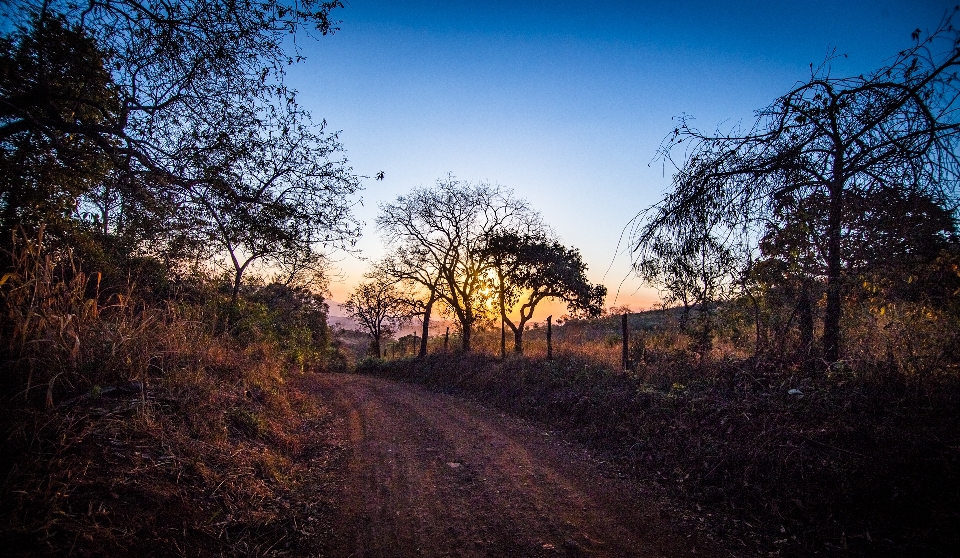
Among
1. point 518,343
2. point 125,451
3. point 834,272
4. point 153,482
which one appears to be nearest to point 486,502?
point 153,482

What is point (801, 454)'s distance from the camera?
4.79 m

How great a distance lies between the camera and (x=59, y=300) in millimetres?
4344

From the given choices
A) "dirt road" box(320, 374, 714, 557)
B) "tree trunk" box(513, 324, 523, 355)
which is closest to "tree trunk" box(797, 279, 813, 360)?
"dirt road" box(320, 374, 714, 557)

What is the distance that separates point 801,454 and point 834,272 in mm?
2550

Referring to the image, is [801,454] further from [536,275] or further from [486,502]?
[536,275]

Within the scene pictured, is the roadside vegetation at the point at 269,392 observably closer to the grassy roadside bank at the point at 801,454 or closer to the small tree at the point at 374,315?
the grassy roadside bank at the point at 801,454

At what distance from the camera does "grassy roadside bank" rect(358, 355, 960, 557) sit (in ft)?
12.6

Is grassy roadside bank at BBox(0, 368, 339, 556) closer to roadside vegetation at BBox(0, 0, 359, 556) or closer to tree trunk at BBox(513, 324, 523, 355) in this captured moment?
roadside vegetation at BBox(0, 0, 359, 556)

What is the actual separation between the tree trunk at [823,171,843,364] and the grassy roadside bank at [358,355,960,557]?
32.7 inches

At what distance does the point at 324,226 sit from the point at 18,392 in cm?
337

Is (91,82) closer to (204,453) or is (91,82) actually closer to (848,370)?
(204,453)

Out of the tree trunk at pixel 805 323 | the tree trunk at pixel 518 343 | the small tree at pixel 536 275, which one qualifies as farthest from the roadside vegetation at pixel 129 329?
the small tree at pixel 536 275

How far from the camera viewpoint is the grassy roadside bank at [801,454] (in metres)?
3.84

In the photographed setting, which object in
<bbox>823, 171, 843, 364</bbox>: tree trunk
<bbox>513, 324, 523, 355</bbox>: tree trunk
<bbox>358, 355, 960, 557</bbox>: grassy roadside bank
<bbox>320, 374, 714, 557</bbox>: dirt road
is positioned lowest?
<bbox>320, 374, 714, 557</bbox>: dirt road
